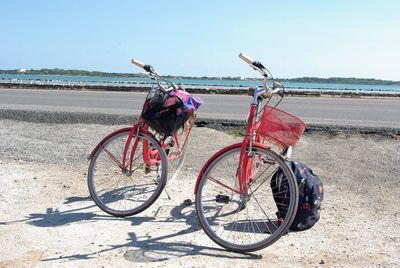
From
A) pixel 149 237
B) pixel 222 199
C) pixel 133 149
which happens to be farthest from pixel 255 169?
pixel 133 149

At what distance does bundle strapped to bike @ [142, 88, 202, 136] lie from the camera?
15.4ft

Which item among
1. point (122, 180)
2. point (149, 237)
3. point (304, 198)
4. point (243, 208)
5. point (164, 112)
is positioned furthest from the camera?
point (122, 180)

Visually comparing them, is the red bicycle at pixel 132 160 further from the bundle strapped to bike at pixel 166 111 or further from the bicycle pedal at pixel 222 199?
the bicycle pedal at pixel 222 199

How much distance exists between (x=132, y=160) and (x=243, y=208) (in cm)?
125

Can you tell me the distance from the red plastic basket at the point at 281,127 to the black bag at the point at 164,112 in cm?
101

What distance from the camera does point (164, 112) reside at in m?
4.69

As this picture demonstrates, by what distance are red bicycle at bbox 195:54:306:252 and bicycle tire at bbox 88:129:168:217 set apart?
668 millimetres

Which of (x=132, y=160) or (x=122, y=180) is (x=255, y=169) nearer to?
(x=132, y=160)

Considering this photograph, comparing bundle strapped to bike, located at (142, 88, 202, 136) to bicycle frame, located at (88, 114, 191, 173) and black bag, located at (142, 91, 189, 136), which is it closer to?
black bag, located at (142, 91, 189, 136)

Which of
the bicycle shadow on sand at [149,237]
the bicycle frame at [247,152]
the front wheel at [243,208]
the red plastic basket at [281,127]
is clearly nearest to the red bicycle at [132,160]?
the bicycle shadow on sand at [149,237]

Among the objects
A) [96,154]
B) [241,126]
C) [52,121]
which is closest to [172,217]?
[96,154]

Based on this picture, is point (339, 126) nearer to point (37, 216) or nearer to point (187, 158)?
point (187, 158)

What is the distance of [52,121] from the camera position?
36.1 feet

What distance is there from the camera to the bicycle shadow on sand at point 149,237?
12.4 ft
